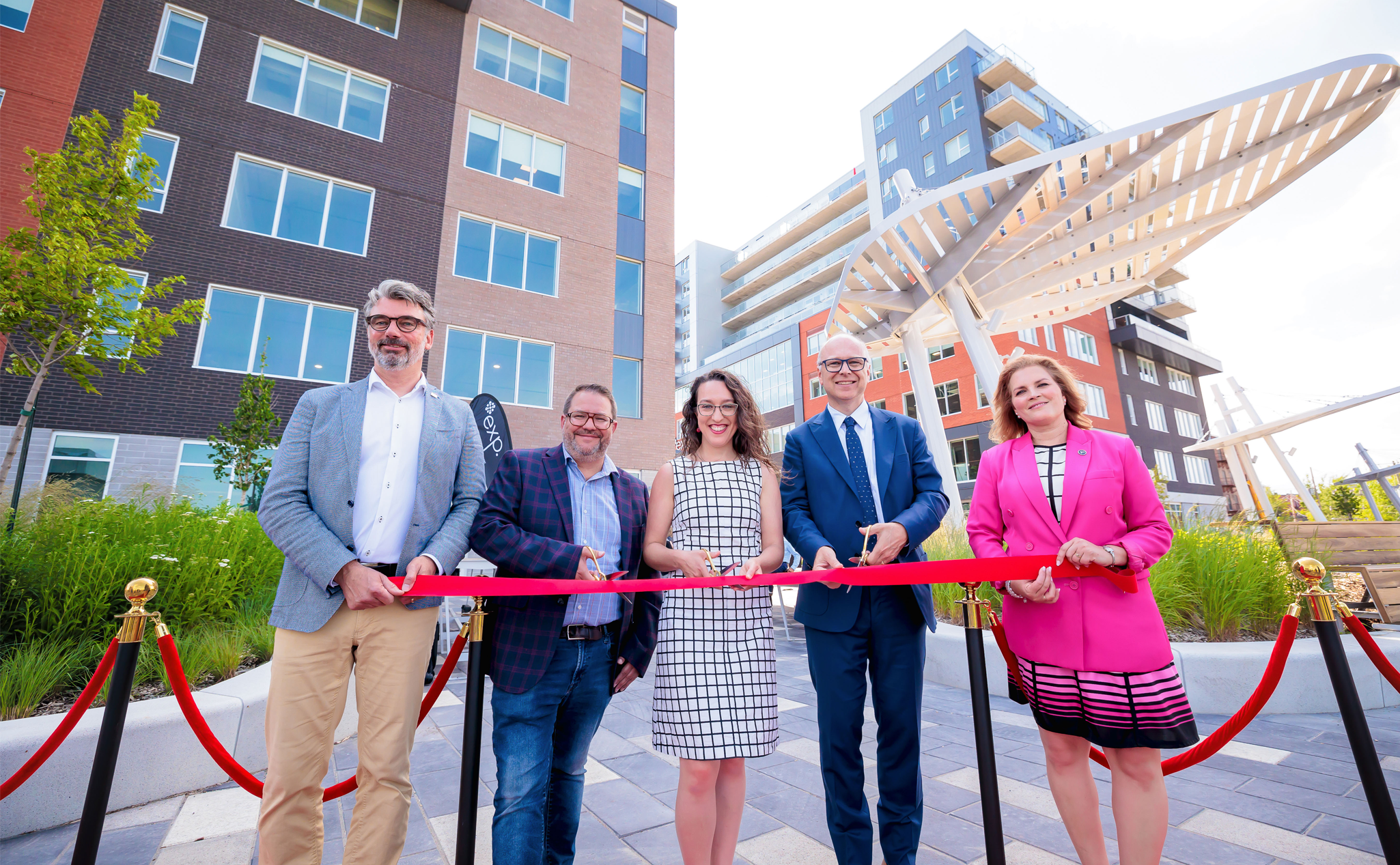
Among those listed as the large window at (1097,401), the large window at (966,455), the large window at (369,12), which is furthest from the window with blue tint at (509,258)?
the large window at (1097,401)

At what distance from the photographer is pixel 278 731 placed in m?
1.91

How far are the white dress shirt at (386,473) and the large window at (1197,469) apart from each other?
50.4 meters

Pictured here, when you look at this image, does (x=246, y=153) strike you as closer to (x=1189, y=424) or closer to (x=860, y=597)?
(x=860, y=597)

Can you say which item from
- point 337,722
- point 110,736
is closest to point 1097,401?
point 337,722

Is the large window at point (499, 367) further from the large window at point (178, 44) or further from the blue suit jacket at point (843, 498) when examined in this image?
the blue suit jacket at point (843, 498)

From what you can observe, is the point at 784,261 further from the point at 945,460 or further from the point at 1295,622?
the point at 1295,622

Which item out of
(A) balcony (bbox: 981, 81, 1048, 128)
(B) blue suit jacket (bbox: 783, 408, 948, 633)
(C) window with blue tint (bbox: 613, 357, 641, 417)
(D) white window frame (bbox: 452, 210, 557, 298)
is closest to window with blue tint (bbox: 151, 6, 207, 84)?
(D) white window frame (bbox: 452, 210, 557, 298)

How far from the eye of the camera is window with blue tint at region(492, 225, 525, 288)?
50.7ft

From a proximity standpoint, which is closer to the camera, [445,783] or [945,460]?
[445,783]

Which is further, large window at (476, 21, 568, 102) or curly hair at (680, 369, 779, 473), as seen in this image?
large window at (476, 21, 568, 102)

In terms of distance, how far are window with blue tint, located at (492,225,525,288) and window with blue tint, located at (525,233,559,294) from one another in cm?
16

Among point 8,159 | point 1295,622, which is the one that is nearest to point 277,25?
point 8,159

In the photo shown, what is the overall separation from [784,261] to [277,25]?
37.4 m

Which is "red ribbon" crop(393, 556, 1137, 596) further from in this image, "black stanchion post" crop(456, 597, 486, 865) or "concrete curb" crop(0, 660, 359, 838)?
"concrete curb" crop(0, 660, 359, 838)
